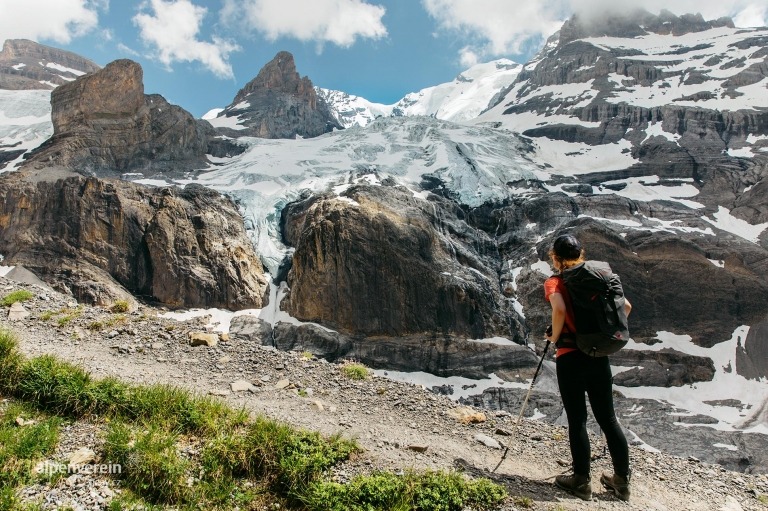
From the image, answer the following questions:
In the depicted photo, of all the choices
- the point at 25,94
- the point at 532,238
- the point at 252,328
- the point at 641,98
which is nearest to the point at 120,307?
the point at 252,328

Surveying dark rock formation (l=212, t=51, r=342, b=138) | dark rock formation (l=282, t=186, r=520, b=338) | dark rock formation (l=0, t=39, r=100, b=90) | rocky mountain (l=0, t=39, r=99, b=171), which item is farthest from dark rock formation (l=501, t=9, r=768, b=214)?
dark rock formation (l=0, t=39, r=100, b=90)

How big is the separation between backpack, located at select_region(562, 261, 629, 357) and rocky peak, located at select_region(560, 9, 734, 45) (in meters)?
196

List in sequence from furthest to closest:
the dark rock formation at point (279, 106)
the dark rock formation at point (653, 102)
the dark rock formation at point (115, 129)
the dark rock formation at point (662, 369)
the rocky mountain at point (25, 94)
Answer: the dark rock formation at point (279, 106) < the rocky mountain at point (25, 94) < the dark rock formation at point (653, 102) < the dark rock formation at point (115, 129) < the dark rock formation at point (662, 369)

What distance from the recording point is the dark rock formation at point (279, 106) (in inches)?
5935

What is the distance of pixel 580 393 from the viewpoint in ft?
17.0

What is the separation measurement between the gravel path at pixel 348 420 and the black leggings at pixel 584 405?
0.45m

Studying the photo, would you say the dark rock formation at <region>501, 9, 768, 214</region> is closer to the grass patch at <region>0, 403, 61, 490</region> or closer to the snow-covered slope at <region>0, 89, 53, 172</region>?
the grass patch at <region>0, 403, 61, 490</region>

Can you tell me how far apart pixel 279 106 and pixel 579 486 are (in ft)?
544

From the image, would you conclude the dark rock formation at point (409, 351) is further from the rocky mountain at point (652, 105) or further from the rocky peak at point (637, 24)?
the rocky peak at point (637, 24)

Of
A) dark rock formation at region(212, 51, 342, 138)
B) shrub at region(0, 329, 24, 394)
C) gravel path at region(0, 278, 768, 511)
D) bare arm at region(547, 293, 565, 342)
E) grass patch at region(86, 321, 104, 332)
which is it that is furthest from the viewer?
dark rock formation at region(212, 51, 342, 138)

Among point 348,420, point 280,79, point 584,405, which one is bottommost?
point 348,420

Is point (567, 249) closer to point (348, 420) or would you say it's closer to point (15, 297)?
point (348, 420)

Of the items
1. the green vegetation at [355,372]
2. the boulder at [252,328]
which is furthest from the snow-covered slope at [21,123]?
the green vegetation at [355,372]

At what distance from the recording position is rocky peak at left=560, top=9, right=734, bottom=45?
164750mm
